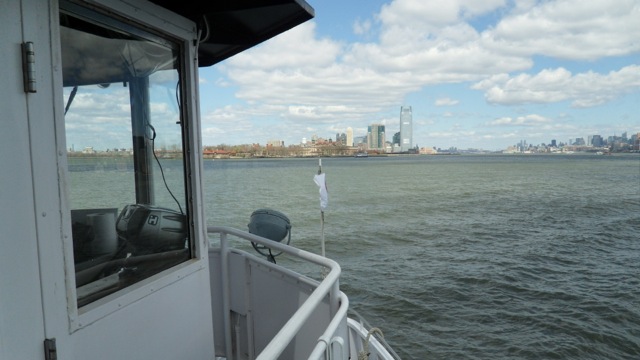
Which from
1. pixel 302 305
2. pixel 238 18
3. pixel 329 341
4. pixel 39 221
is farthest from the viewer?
pixel 238 18

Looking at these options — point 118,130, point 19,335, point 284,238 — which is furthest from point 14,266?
point 284,238

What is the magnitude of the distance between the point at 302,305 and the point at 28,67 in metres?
1.48

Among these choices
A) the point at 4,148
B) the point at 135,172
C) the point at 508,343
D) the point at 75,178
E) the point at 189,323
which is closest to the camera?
the point at 4,148

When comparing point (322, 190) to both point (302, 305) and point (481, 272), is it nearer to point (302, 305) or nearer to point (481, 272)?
point (302, 305)

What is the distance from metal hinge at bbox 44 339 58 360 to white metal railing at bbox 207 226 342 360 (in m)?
0.92

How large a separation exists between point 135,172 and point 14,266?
1.05m

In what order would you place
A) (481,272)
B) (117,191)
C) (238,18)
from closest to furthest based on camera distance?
1. (117,191)
2. (238,18)
3. (481,272)

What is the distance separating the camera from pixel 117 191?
2.53 metres

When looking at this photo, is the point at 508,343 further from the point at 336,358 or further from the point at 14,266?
the point at 14,266

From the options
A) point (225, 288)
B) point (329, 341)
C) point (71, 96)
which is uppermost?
point (71, 96)

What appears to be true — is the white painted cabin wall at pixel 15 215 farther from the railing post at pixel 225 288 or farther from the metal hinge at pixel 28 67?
the railing post at pixel 225 288

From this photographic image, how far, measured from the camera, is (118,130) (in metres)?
2.50

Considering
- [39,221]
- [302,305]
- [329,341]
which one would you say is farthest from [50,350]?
[329,341]

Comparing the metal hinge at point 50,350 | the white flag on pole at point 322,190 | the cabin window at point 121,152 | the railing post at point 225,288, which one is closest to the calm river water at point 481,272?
the cabin window at point 121,152
